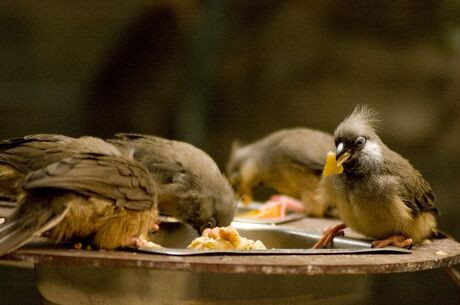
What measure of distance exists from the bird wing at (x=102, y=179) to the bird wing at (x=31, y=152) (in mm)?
504

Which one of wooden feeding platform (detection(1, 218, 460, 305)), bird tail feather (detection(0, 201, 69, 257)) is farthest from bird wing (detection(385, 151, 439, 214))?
bird tail feather (detection(0, 201, 69, 257))

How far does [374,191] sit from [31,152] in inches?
65.1

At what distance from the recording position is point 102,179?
2717 mm

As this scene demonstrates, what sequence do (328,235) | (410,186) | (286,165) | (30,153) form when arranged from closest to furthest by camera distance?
(30,153) < (410,186) < (328,235) < (286,165)

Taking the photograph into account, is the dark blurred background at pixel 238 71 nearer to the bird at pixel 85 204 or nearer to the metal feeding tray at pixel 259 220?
the metal feeding tray at pixel 259 220

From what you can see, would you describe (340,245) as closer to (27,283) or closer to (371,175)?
(371,175)

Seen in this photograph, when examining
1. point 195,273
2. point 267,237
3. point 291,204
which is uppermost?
point 195,273

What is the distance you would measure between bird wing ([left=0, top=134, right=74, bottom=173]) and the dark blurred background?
8.44 feet

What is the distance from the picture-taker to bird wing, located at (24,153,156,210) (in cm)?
256

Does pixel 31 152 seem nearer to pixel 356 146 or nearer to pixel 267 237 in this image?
pixel 267 237

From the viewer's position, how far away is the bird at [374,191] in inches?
135

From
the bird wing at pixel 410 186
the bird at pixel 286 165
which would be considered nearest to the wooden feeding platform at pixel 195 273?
the bird wing at pixel 410 186

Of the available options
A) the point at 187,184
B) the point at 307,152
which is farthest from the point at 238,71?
the point at 187,184

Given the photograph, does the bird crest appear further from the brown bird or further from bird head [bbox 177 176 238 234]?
the brown bird
